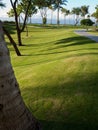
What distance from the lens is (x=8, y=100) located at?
5551 millimetres

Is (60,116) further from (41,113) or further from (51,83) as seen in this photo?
(51,83)

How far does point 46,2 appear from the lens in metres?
41.5

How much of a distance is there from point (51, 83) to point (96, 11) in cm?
7057

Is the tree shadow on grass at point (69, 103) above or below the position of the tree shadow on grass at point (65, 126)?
above

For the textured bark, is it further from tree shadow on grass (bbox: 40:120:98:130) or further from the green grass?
the green grass

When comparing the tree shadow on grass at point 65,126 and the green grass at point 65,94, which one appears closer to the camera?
the tree shadow on grass at point 65,126

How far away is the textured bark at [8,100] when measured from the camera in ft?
18.1

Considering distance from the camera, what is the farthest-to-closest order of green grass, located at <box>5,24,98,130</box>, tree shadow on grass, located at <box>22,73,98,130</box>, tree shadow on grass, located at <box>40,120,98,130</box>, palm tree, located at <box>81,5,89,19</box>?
palm tree, located at <box>81,5,89,19</box>, green grass, located at <box>5,24,98,130</box>, tree shadow on grass, located at <box>22,73,98,130</box>, tree shadow on grass, located at <box>40,120,98,130</box>

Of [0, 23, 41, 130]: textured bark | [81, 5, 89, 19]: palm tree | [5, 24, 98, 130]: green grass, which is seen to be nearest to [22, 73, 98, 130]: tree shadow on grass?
[5, 24, 98, 130]: green grass

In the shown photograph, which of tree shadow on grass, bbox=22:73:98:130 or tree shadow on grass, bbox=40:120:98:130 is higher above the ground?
tree shadow on grass, bbox=22:73:98:130

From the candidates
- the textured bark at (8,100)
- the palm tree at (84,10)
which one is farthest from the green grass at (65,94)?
the palm tree at (84,10)

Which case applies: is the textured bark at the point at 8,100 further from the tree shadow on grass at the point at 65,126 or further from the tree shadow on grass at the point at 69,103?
the tree shadow on grass at the point at 69,103

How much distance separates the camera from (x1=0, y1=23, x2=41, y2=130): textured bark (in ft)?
18.1

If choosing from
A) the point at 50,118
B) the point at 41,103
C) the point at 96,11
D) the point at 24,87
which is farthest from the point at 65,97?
the point at 96,11
